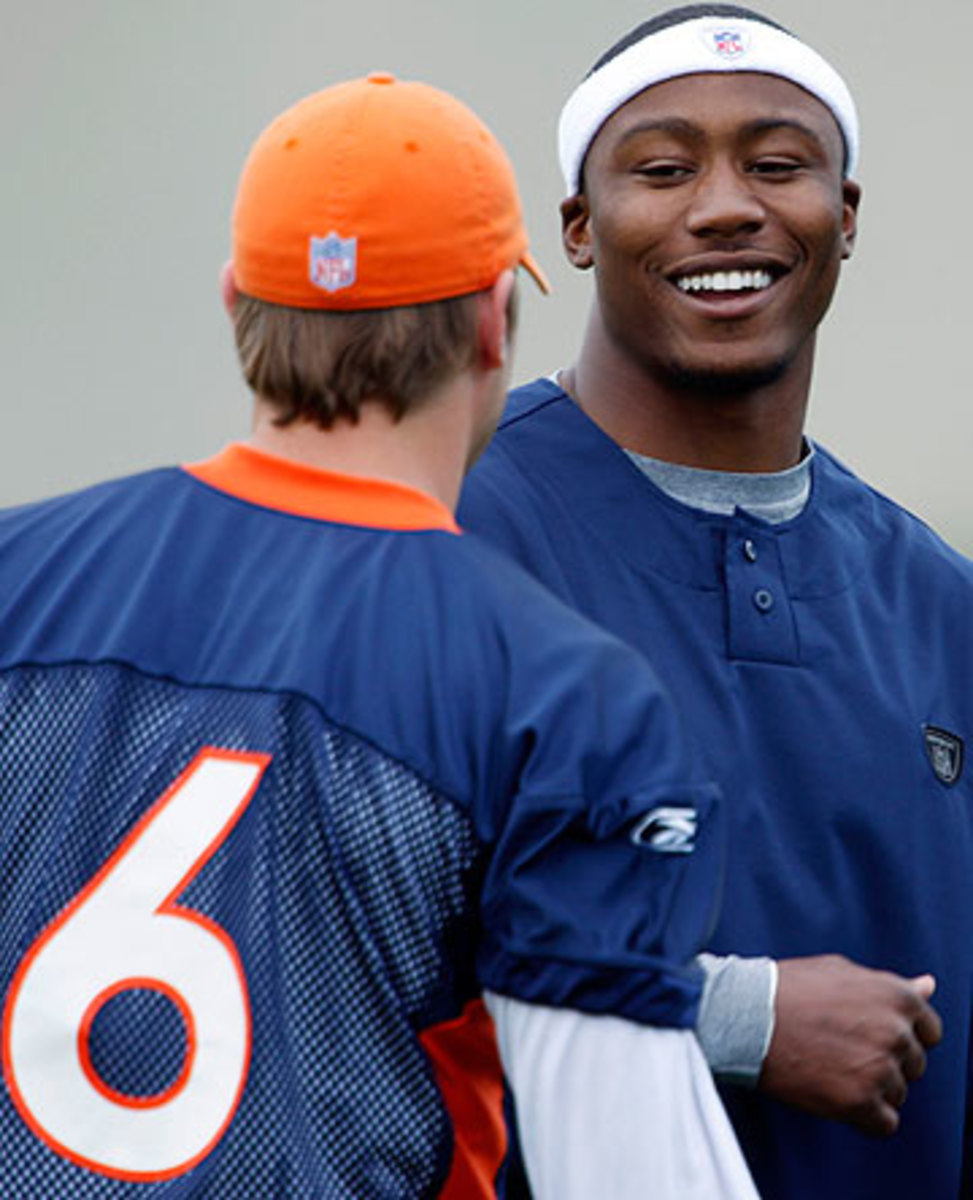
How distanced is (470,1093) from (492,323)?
71 cm

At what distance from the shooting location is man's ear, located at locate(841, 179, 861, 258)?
3180 millimetres

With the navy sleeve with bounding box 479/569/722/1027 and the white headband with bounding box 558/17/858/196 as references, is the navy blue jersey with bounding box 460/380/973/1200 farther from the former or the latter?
the navy sleeve with bounding box 479/569/722/1027

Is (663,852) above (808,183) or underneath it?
underneath

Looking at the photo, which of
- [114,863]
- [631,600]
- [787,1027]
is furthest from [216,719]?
[631,600]

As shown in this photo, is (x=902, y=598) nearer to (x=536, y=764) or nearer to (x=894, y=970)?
(x=894, y=970)

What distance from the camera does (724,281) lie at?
2.97 m

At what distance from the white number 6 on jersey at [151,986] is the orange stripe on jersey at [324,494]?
24 cm

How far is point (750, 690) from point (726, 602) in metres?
0.11

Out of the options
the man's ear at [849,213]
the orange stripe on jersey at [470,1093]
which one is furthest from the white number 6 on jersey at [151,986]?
the man's ear at [849,213]

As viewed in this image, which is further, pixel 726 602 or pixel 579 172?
pixel 579 172

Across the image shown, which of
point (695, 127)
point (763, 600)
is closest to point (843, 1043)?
point (763, 600)

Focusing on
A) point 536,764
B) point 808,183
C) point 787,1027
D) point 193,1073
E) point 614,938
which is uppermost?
point 808,183

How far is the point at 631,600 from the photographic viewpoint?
9.55 ft

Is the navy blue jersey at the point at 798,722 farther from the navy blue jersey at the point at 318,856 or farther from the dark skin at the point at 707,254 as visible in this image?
the navy blue jersey at the point at 318,856
